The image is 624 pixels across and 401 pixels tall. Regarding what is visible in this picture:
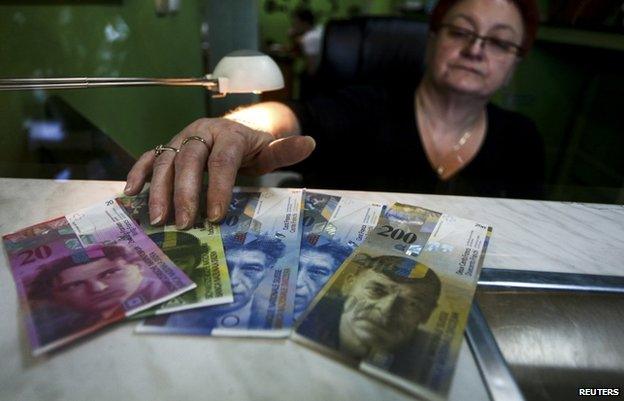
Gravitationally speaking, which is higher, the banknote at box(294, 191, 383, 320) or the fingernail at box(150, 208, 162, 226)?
the fingernail at box(150, 208, 162, 226)

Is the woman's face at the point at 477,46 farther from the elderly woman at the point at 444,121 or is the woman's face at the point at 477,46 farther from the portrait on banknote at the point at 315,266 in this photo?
the portrait on banknote at the point at 315,266

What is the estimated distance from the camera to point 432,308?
45 cm

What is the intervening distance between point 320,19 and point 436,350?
11.5 ft

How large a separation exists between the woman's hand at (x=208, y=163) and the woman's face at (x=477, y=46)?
69 cm

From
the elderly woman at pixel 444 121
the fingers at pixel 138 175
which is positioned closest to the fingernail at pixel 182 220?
the fingers at pixel 138 175

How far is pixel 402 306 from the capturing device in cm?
45

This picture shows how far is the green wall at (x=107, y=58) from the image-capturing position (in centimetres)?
105

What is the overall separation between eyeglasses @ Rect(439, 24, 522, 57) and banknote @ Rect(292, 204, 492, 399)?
71cm

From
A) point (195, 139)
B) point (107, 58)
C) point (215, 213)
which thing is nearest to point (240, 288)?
point (215, 213)

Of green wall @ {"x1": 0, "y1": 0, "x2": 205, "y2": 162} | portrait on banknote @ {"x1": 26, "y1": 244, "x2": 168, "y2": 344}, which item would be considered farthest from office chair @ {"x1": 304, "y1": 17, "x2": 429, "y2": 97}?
portrait on banknote @ {"x1": 26, "y1": 244, "x2": 168, "y2": 344}

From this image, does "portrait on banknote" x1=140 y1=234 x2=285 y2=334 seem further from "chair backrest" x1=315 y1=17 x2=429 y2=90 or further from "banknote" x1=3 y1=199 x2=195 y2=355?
"chair backrest" x1=315 y1=17 x2=429 y2=90

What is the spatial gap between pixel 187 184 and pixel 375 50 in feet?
3.52

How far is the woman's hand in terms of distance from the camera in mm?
575

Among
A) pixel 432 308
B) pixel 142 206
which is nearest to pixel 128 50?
pixel 142 206
